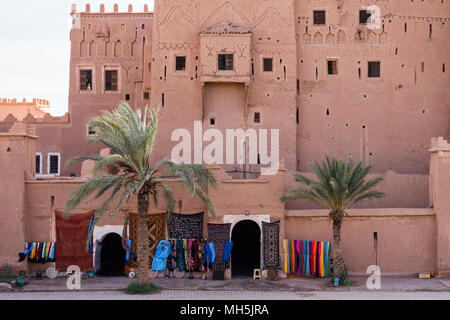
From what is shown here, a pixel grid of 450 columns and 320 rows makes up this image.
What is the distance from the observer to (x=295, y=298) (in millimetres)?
21484

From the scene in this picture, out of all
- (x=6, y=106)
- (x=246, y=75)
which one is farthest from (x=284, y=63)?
(x=6, y=106)

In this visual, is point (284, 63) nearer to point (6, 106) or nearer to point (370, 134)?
point (370, 134)

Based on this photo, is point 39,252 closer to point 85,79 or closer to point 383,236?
point 85,79

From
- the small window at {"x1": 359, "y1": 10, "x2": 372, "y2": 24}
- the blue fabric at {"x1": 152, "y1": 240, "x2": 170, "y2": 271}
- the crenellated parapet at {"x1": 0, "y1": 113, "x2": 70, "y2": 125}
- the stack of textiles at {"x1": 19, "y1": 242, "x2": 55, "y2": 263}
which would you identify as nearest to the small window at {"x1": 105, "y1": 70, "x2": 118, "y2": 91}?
the crenellated parapet at {"x1": 0, "y1": 113, "x2": 70, "y2": 125}

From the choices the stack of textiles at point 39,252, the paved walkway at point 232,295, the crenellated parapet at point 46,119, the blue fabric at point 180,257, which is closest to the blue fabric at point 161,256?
the blue fabric at point 180,257

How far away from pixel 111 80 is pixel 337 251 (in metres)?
16.4

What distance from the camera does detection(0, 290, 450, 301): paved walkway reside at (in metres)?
21.4

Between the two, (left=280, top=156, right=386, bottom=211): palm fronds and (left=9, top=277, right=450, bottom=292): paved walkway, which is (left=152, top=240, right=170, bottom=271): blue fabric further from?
(left=280, top=156, right=386, bottom=211): palm fronds

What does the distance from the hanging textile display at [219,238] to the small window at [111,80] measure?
492 inches

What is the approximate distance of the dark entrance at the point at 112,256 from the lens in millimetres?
25578

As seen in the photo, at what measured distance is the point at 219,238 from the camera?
24500 mm

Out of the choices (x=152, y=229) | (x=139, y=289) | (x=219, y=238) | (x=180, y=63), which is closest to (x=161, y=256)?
(x=152, y=229)

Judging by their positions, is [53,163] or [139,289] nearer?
[139,289]

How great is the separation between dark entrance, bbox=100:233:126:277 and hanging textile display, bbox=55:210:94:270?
91 centimetres
